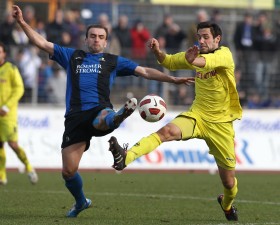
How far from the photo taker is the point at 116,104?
22.2 m

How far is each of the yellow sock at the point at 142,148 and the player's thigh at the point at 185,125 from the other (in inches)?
18.7

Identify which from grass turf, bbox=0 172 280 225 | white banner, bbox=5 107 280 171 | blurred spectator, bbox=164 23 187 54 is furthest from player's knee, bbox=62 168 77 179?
blurred spectator, bbox=164 23 187 54

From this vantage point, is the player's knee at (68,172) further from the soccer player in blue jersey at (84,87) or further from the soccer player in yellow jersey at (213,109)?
the soccer player in yellow jersey at (213,109)

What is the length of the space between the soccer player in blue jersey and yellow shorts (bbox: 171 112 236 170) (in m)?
0.49

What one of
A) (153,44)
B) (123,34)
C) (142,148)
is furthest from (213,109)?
(123,34)

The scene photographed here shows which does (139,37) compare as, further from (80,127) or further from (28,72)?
(80,127)

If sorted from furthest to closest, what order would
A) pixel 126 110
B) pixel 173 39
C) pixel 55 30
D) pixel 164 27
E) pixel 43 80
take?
pixel 164 27 → pixel 173 39 → pixel 55 30 → pixel 43 80 → pixel 126 110

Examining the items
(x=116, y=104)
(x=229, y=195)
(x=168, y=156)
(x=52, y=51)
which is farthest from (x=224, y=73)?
(x=116, y=104)

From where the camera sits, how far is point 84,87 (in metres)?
10.5

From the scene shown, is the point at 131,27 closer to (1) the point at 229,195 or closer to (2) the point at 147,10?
(2) the point at 147,10

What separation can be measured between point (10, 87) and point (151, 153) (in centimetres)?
522

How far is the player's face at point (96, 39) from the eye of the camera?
10578 millimetres

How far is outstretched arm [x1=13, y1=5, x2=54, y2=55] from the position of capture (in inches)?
398

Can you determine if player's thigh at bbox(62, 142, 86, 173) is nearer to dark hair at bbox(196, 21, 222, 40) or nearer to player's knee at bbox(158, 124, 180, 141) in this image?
player's knee at bbox(158, 124, 180, 141)
